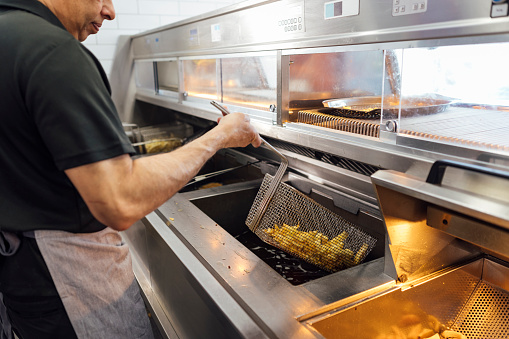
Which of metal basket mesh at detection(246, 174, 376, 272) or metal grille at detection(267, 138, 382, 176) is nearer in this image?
metal basket mesh at detection(246, 174, 376, 272)

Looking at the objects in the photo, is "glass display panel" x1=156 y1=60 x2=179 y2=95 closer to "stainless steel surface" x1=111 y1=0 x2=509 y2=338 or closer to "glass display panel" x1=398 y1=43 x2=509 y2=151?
"stainless steel surface" x1=111 y1=0 x2=509 y2=338

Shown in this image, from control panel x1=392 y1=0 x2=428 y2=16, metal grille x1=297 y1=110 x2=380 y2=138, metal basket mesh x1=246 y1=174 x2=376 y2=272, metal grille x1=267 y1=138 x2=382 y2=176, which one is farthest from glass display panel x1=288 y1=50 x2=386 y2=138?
control panel x1=392 y1=0 x2=428 y2=16

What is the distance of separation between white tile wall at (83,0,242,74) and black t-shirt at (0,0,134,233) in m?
2.73

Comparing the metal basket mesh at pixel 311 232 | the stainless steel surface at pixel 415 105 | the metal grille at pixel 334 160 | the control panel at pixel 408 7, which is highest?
the control panel at pixel 408 7

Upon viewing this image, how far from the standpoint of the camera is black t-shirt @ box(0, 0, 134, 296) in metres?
0.75

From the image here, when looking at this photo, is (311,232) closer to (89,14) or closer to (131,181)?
(131,181)

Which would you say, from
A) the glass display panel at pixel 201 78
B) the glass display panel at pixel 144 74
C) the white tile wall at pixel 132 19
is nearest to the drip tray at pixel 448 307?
the glass display panel at pixel 201 78

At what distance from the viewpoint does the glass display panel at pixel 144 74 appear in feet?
10.2

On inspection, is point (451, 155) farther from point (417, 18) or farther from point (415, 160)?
point (417, 18)

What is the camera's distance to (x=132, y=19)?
3492mm

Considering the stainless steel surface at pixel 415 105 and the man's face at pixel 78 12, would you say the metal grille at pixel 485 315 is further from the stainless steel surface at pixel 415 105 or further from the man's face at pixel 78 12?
the man's face at pixel 78 12

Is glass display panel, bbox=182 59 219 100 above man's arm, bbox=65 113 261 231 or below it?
above

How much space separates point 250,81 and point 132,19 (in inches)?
86.6

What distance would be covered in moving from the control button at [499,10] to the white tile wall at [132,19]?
3199 mm
